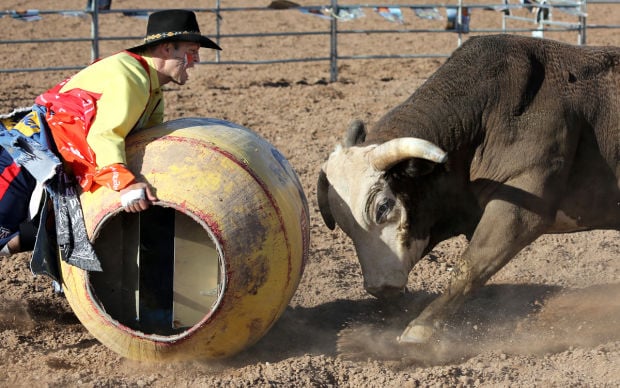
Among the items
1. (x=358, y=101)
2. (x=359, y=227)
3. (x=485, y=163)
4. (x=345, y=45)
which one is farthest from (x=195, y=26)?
(x=345, y=45)

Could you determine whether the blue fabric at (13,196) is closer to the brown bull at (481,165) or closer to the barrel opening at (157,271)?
the barrel opening at (157,271)

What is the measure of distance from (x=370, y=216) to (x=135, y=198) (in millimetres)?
1284

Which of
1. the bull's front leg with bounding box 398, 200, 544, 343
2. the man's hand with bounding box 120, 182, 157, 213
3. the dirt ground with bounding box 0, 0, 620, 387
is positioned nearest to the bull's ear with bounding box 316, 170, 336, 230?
the dirt ground with bounding box 0, 0, 620, 387

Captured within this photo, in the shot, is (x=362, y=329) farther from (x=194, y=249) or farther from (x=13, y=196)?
(x=13, y=196)

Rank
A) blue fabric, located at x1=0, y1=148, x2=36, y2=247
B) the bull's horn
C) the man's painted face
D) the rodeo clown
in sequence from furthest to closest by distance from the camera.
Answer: the bull's horn → the man's painted face → blue fabric, located at x1=0, y1=148, x2=36, y2=247 → the rodeo clown

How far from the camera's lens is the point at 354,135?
482 centimetres

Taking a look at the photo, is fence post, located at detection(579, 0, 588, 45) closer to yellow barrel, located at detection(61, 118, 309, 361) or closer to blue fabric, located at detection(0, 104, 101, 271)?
yellow barrel, located at detection(61, 118, 309, 361)

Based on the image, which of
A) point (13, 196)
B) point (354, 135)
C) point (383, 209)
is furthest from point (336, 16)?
point (13, 196)

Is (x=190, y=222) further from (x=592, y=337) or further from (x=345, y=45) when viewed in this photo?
(x=345, y=45)

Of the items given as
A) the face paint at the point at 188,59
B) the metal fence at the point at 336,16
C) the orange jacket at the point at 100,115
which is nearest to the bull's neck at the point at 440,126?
the face paint at the point at 188,59

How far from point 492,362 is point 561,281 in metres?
1.59

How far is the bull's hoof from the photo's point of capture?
4523mm

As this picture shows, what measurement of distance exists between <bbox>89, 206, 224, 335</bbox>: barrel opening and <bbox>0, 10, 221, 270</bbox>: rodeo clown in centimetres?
21

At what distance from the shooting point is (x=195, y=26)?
4.21 meters
